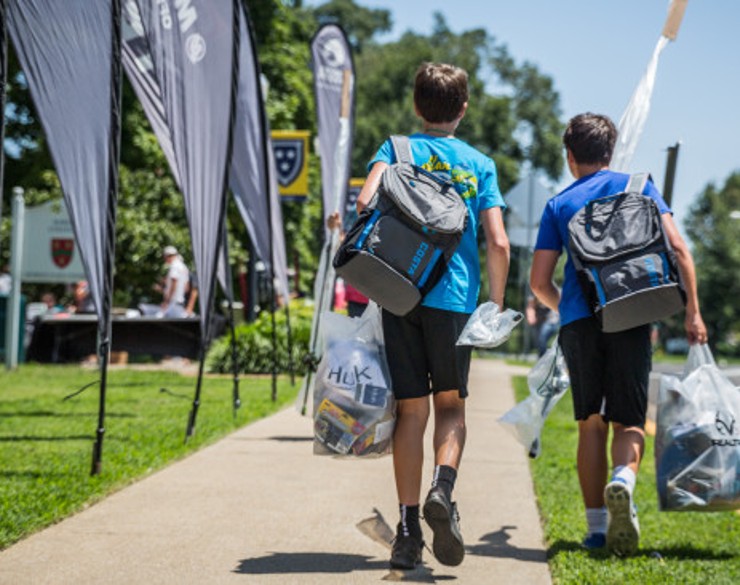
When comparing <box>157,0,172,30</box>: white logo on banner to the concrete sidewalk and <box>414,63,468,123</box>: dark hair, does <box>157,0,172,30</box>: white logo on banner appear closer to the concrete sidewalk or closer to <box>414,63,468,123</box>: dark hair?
the concrete sidewalk

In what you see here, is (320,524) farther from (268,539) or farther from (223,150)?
(223,150)

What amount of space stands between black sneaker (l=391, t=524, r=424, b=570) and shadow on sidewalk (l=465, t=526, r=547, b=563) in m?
0.53

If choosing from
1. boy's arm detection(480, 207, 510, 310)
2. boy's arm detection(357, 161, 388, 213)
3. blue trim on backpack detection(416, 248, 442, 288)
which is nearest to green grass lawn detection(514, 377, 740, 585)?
boy's arm detection(480, 207, 510, 310)

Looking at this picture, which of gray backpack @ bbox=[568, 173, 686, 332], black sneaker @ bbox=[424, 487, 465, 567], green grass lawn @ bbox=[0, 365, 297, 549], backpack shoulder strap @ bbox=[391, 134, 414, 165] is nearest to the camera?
black sneaker @ bbox=[424, 487, 465, 567]

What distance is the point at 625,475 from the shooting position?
4891mm

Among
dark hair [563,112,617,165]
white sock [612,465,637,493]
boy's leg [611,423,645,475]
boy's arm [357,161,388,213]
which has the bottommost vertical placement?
white sock [612,465,637,493]

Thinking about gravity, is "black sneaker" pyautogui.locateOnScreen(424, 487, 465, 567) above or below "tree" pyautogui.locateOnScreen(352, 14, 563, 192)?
below

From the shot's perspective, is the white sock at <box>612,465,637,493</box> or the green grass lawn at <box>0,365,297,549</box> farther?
the green grass lawn at <box>0,365,297,549</box>

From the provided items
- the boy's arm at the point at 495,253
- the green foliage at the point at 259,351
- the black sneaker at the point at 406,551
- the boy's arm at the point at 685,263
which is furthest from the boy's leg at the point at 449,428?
the green foliage at the point at 259,351

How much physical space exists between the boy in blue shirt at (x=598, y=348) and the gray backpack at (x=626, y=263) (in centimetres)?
15

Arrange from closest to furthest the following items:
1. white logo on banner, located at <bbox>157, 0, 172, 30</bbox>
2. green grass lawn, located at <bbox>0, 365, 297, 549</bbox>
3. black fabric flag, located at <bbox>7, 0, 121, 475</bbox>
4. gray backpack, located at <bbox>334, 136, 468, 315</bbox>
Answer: gray backpack, located at <bbox>334, 136, 468, 315</bbox>, green grass lawn, located at <bbox>0, 365, 297, 549</bbox>, black fabric flag, located at <bbox>7, 0, 121, 475</bbox>, white logo on banner, located at <bbox>157, 0, 172, 30</bbox>

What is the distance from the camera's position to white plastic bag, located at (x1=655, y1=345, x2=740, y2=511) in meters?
4.98

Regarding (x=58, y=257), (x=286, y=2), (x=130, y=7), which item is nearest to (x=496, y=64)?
(x=286, y=2)

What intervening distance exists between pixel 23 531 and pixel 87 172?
2304mm
